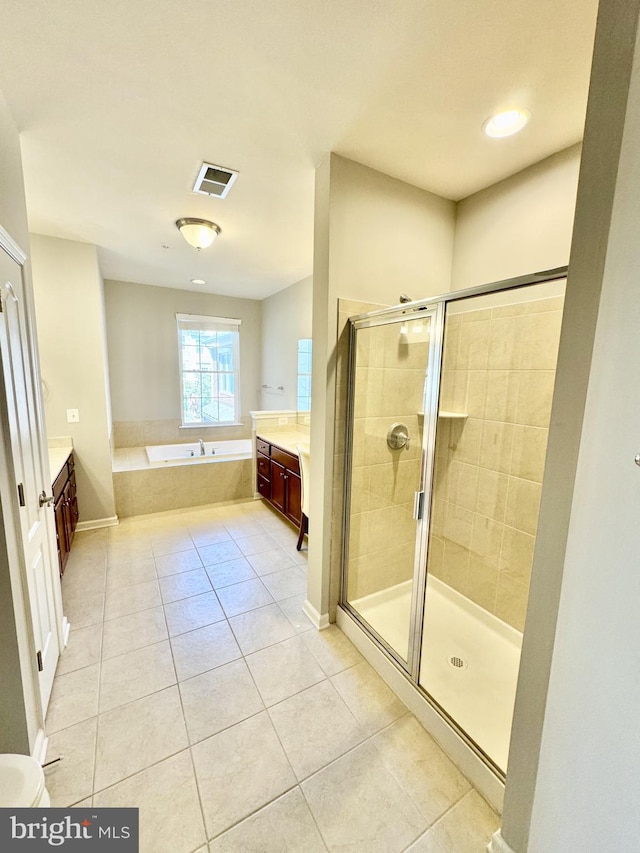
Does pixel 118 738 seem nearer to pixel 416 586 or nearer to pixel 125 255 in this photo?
pixel 416 586

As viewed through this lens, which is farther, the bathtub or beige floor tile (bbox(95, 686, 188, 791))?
the bathtub

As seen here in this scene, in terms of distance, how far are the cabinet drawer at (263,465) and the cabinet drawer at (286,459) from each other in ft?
0.70

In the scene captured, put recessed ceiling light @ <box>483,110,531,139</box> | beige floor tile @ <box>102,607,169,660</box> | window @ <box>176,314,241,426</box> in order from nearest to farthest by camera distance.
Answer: recessed ceiling light @ <box>483,110,531,139</box> → beige floor tile @ <box>102,607,169,660</box> → window @ <box>176,314,241,426</box>

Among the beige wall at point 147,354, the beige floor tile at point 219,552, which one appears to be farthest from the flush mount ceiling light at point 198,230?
the beige floor tile at point 219,552

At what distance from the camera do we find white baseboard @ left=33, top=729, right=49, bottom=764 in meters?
1.35

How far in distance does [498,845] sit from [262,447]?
3.28 meters

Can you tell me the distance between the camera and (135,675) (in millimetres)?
1796

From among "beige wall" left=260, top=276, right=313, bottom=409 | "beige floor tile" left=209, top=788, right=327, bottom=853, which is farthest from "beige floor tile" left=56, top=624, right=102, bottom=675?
"beige wall" left=260, top=276, right=313, bottom=409

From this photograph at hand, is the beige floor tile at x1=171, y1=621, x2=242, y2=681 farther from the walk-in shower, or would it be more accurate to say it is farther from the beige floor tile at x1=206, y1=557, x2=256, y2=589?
the walk-in shower

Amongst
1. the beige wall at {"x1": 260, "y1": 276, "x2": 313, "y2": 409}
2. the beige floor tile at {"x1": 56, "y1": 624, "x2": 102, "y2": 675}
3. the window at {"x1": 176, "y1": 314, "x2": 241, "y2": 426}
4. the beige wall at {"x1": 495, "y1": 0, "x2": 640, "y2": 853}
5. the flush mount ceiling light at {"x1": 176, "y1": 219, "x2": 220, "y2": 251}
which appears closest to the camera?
the beige wall at {"x1": 495, "y1": 0, "x2": 640, "y2": 853}

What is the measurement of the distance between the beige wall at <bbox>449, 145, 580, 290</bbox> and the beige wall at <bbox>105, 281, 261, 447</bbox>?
3.70 meters

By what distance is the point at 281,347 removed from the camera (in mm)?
4723

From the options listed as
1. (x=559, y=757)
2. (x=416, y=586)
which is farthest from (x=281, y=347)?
(x=559, y=757)

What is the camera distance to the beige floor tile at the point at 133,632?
1979 mm
